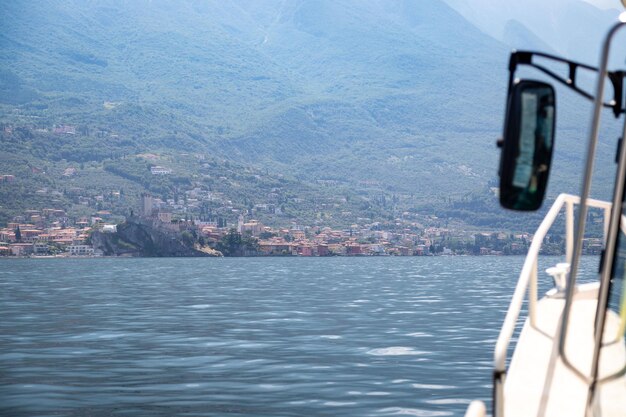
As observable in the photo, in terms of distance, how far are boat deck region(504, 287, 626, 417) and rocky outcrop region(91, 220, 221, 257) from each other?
182 metres

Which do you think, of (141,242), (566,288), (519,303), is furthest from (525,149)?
(141,242)

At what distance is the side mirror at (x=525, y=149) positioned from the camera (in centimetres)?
398

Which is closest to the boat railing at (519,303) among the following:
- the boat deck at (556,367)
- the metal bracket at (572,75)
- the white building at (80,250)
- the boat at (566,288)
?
the boat at (566,288)

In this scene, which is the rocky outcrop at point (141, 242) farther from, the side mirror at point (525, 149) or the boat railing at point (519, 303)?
the side mirror at point (525, 149)

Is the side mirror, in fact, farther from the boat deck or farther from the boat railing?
the boat railing

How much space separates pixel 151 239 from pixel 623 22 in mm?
186211

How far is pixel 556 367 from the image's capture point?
22.3 ft

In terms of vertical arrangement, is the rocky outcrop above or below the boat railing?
below

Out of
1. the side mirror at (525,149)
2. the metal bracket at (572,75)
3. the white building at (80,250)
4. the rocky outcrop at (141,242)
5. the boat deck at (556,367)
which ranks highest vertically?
the metal bracket at (572,75)

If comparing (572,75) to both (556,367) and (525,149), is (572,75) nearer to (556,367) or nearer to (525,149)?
(525,149)

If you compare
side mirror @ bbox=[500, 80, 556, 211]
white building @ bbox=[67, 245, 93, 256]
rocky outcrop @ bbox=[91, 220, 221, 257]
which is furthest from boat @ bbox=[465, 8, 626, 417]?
white building @ bbox=[67, 245, 93, 256]

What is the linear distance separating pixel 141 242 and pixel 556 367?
183 m

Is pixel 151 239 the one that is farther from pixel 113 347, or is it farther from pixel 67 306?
pixel 113 347

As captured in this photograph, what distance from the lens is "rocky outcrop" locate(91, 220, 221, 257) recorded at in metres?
188
